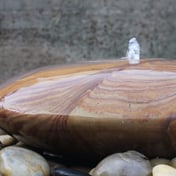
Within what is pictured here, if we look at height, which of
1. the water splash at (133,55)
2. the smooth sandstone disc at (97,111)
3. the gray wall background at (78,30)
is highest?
the water splash at (133,55)

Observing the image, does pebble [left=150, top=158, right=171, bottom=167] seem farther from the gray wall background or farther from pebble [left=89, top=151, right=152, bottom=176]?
the gray wall background

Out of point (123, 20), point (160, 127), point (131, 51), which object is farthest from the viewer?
point (123, 20)

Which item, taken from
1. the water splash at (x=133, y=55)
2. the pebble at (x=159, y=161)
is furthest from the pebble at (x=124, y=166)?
the water splash at (x=133, y=55)

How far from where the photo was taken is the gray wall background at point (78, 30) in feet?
19.7

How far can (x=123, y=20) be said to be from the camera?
19.7 feet

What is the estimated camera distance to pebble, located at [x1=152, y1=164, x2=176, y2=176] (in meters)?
1.36

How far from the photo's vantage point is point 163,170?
4.52 feet

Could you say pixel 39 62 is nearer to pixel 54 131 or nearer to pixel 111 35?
pixel 111 35

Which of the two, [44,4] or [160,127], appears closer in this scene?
[160,127]

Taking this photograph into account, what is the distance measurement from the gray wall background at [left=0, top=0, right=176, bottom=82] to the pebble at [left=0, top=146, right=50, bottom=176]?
4511mm

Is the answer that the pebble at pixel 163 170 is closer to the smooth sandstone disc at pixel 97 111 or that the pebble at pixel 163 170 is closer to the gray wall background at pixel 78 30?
the smooth sandstone disc at pixel 97 111

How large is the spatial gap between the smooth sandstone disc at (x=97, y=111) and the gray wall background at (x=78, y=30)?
439 cm

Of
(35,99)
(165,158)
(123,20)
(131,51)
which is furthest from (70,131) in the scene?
(123,20)

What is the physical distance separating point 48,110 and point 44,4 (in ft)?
15.9
